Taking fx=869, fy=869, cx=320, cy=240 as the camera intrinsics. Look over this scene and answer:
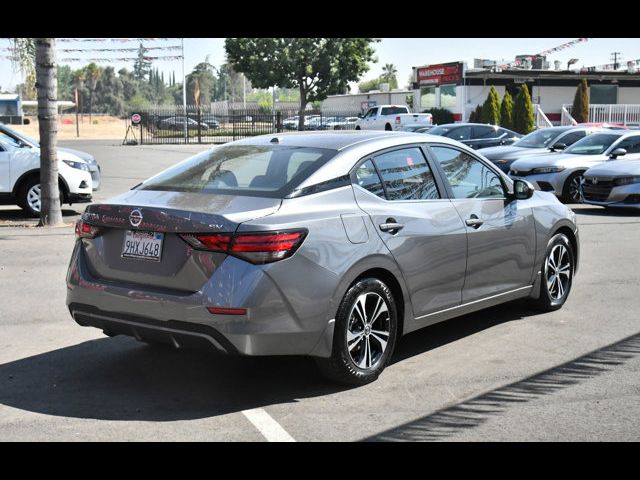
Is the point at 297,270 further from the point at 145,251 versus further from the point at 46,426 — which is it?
the point at 46,426

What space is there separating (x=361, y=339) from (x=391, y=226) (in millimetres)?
800

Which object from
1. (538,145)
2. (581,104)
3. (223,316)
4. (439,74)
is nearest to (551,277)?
(223,316)

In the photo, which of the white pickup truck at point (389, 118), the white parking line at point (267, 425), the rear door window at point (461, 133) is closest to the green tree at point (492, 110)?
the white pickup truck at point (389, 118)

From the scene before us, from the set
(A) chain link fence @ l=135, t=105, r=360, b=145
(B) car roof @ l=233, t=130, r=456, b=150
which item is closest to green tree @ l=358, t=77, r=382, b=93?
(A) chain link fence @ l=135, t=105, r=360, b=145

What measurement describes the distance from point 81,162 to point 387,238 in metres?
10.0

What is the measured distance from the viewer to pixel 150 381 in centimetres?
584

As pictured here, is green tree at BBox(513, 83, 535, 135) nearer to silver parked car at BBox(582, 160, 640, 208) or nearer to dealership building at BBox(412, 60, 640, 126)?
dealership building at BBox(412, 60, 640, 126)

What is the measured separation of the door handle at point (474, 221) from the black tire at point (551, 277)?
1183 millimetres

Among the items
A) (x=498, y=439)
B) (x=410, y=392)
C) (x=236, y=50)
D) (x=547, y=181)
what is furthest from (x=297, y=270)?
(x=236, y=50)

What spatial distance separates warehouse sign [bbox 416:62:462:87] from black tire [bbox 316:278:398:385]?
4603 cm
